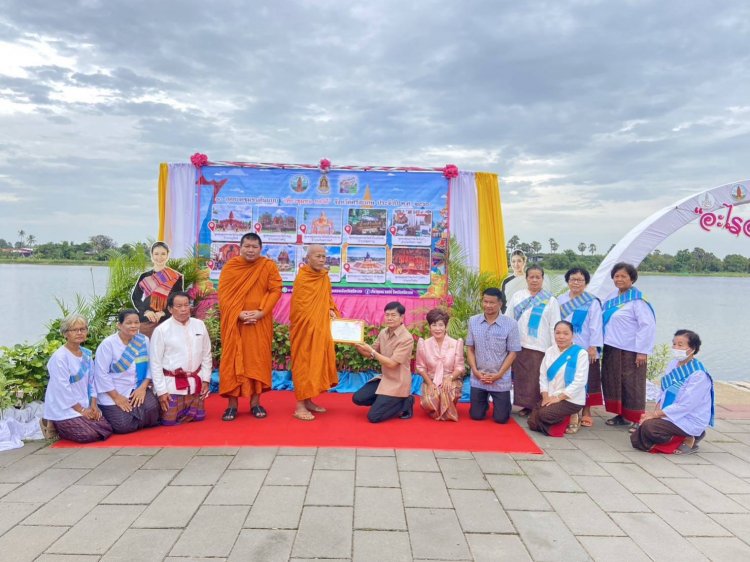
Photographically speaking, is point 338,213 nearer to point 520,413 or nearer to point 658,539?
point 520,413

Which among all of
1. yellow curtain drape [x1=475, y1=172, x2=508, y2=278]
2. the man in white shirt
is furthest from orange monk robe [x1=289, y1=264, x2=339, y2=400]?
yellow curtain drape [x1=475, y1=172, x2=508, y2=278]

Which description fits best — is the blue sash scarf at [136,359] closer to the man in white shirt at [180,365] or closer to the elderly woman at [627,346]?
the man in white shirt at [180,365]

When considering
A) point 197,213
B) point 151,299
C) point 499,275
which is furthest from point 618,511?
point 197,213

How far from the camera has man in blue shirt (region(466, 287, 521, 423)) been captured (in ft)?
15.2

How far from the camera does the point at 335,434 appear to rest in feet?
13.6

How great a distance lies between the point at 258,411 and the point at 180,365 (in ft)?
2.50

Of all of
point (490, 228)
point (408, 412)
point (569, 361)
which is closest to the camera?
point (569, 361)

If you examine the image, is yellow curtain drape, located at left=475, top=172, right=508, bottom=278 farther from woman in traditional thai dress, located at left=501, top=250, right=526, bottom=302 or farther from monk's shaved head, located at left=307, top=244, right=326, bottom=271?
monk's shaved head, located at left=307, top=244, right=326, bottom=271

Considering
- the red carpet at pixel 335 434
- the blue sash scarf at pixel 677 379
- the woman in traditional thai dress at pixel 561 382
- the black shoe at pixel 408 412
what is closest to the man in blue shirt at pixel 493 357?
the red carpet at pixel 335 434

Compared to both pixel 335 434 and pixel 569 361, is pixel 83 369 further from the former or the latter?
pixel 569 361

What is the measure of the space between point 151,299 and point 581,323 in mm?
4080

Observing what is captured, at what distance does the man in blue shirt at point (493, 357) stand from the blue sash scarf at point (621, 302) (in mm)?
860

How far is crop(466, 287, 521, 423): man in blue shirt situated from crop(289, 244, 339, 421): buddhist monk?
126 cm

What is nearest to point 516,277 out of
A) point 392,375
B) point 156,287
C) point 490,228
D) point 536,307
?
point 490,228
